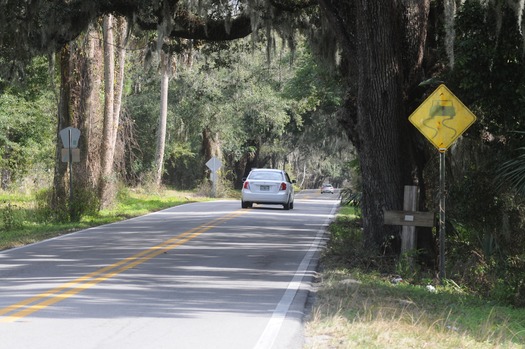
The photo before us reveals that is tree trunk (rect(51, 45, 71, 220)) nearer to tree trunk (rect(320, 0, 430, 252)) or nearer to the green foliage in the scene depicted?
tree trunk (rect(320, 0, 430, 252))

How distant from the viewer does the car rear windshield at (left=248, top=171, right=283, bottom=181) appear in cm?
3247

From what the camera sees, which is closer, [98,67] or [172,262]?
[172,262]

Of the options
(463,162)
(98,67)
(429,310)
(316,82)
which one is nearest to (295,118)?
(316,82)

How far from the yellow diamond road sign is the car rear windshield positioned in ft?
63.5

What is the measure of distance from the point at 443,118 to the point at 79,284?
6.04 meters

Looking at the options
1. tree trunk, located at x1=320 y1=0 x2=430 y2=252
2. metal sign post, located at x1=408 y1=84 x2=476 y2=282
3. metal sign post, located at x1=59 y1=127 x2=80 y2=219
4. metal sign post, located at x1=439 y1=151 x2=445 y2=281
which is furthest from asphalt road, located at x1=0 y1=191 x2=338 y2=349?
metal sign post, located at x1=59 y1=127 x2=80 y2=219

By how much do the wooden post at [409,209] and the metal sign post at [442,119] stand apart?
1.33m

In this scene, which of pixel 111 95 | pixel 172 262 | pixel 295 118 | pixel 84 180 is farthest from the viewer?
pixel 295 118

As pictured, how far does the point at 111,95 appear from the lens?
31.4m

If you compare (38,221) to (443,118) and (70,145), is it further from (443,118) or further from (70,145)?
(443,118)

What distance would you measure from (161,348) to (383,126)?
28.2ft

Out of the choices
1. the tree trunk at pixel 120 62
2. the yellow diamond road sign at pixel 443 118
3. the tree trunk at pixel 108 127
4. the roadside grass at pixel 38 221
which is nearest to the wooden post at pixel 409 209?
the yellow diamond road sign at pixel 443 118

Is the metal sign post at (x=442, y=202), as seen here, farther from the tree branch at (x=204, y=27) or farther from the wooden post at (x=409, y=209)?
the tree branch at (x=204, y=27)

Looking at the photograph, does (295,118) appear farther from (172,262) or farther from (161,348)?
(161,348)
